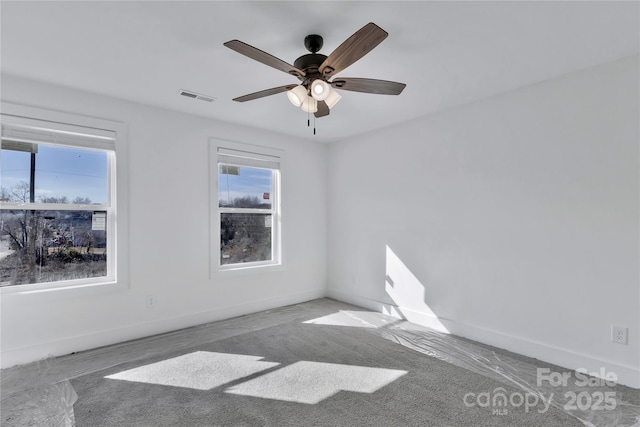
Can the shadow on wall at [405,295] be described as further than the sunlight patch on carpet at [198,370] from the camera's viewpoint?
Yes

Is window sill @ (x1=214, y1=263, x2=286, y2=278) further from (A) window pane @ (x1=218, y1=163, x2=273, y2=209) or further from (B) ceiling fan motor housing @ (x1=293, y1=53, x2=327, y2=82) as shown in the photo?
(B) ceiling fan motor housing @ (x1=293, y1=53, x2=327, y2=82)

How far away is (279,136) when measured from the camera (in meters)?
4.43

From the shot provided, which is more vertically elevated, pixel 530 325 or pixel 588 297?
pixel 588 297

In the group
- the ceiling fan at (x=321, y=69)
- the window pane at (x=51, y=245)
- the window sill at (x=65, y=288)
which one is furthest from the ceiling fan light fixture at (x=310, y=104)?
the window sill at (x=65, y=288)

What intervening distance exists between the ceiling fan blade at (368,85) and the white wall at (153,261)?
1838 mm

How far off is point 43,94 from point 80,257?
1.54m

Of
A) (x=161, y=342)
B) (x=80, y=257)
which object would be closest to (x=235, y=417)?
(x=161, y=342)

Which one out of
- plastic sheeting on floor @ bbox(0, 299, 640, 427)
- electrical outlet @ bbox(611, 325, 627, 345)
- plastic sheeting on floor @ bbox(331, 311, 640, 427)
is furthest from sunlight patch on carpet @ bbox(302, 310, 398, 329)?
electrical outlet @ bbox(611, 325, 627, 345)

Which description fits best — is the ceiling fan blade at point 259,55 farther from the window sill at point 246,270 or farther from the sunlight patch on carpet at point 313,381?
the window sill at point 246,270

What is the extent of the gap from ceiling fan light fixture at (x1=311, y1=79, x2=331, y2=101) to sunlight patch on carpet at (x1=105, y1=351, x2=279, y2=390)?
2220mm

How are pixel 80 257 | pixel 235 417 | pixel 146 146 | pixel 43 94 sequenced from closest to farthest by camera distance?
1. pixel 235 417
2. pixel 43 94
3. pixel 80 257
4. pixel 146 146

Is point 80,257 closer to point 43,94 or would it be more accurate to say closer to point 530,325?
point 43,94

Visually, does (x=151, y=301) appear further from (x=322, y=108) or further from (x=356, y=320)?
(x=322, y=108)

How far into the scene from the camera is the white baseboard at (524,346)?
7.78ft
